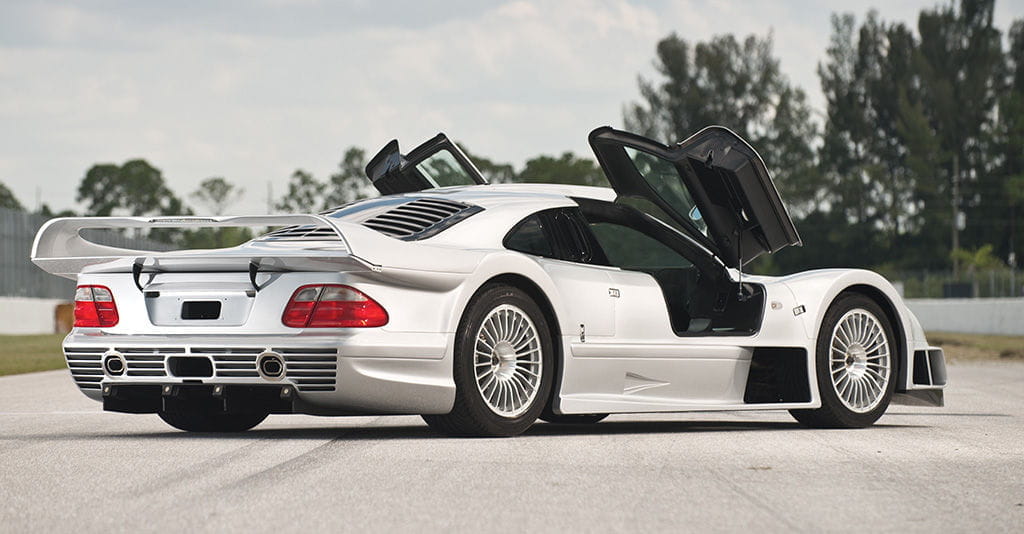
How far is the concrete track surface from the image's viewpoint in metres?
4.83

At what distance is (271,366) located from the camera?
7184 mm

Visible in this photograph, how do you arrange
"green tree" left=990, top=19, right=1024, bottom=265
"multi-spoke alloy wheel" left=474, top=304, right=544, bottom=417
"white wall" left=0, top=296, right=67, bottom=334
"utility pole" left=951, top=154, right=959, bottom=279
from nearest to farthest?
"multi-spoke alloy wheel" left=474, top=304, right=544, bottom=417 < "white wall" left=0, top=296, right=67, bottom=334 < "utility pole" left=951, top=154, right=959, bottom=279 < "green tree" left=990, top=19, right=1024, bottom=265

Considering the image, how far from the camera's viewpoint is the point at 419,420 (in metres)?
9.77

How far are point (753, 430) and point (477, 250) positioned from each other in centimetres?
227

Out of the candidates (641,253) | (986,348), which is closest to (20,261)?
(986,348)

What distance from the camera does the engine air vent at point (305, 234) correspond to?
7.86m

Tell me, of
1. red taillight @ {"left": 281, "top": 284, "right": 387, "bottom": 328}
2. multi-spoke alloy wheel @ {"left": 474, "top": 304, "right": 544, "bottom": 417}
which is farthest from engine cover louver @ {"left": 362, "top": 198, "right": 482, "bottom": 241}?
red taillight @ {"left": 281, "top": 284, "right": 387, "bottom": 328}

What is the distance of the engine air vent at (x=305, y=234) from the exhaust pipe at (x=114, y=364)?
1132mm

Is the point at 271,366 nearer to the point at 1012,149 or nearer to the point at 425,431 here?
the point at 425,431

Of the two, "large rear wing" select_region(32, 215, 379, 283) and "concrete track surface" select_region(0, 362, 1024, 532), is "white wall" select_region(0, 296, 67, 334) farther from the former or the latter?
"large rear wing" select_region(32, 215, 379, 283)

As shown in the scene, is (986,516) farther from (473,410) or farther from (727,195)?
(727,195)

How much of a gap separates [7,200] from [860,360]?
120 m

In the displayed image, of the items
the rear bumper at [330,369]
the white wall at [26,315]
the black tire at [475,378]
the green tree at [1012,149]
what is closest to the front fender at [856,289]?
the black tire at [475,378]

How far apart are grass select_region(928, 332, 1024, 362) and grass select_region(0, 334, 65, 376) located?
1382cm
